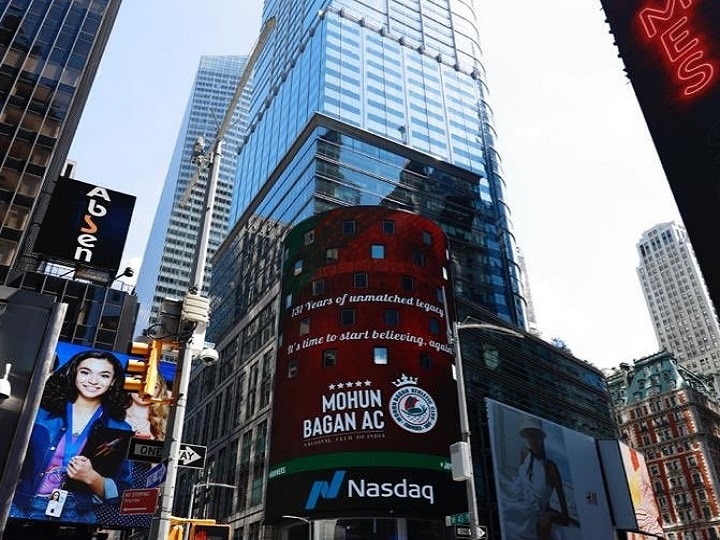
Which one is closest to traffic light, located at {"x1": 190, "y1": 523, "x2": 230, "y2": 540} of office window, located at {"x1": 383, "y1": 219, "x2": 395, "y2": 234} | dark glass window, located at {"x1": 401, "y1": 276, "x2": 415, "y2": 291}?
dark glass window, located at {"x1": 401, "y1": 276, "x2": 415, "y2": 291}

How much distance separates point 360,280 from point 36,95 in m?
40.7

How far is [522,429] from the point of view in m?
61.1

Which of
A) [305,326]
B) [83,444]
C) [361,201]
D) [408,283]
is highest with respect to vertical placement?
[361,201]

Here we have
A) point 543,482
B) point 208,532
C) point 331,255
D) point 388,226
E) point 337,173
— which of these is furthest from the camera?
point 337,173

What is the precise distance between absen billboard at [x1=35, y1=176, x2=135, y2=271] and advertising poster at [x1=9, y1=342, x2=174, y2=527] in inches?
301

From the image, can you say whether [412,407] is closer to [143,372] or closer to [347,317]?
[347,317]

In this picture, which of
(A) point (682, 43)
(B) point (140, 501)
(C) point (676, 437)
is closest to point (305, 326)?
(A) point (682, 43)

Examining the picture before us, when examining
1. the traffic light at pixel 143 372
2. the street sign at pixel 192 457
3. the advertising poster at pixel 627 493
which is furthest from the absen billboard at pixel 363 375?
the advertising poster at pixel 627 493

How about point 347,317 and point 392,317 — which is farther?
point 392,317

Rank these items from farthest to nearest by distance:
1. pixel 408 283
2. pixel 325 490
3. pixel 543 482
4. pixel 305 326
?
pixel 543 482 → pixel 408 283 → pixel 305 326 → pixel 325 490

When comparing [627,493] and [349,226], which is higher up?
[349,226]

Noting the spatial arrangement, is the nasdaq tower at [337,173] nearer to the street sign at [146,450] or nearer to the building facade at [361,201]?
the building facade at [361,201]

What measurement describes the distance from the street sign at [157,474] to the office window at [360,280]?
3831 centimetres

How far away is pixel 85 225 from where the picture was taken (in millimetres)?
44531
